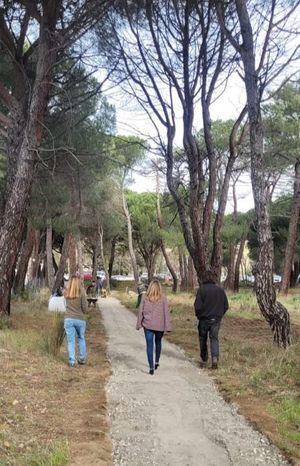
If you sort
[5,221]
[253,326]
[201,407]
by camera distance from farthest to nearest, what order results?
[253,326], [5,221], [201,407]

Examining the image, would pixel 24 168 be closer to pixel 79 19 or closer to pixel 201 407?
pixel 79 19

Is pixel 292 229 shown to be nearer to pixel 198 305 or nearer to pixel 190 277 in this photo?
pixel 190 277

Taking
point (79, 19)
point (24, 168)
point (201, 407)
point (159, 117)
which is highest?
point (79, 19)

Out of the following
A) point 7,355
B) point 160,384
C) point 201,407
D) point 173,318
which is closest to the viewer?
point 201,407

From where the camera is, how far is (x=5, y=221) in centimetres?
1166

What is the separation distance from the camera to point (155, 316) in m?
8.44

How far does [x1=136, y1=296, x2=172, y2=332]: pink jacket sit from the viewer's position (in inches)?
332

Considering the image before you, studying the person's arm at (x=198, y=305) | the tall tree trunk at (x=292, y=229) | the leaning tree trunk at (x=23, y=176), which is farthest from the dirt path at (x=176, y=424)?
the tall tree trunk at (x=292, y=229)

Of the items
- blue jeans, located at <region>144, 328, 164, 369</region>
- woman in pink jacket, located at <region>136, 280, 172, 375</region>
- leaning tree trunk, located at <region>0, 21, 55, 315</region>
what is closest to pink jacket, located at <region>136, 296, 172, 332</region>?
woman in pink jacket, located at <region>136, 280, 172, 375</region>

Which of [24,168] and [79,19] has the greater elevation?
[79,19]

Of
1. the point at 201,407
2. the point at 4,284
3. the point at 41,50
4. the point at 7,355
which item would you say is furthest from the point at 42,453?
the point at 41,50

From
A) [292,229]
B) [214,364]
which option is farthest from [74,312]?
[292,229]

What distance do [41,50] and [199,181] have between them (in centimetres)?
514

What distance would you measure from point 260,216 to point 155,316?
2.89 m
